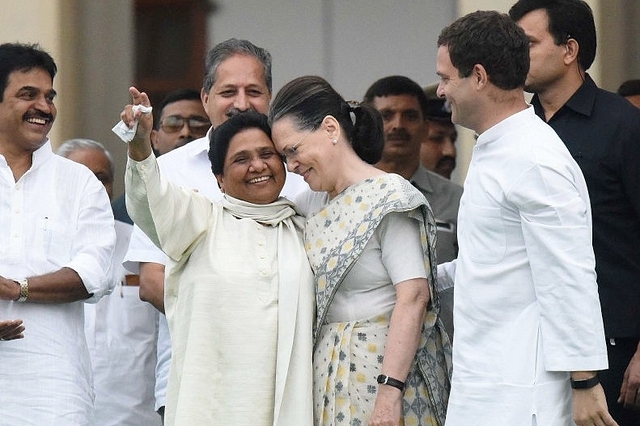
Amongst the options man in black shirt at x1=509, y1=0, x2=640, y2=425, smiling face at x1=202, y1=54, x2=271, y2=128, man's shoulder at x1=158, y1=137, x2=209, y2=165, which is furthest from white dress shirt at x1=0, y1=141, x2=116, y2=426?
man in black shirt at x1=509, y1=0, x2=640, y2=425

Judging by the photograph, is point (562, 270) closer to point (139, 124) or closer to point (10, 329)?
A: point (139, 124)

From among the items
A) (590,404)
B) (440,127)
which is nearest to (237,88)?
(590,404)

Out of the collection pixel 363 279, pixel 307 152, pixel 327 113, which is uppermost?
pixel 327 113

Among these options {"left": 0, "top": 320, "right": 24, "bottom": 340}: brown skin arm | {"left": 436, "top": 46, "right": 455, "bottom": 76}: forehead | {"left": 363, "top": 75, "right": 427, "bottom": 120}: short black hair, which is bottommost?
{"left": 0, "top": 320, "right": 24, "bottom": 340}: brown skin arm

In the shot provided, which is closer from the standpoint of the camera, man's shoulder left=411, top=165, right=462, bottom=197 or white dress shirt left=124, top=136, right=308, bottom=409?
white dress shirt left=124, top=136, right=308, bottom=409

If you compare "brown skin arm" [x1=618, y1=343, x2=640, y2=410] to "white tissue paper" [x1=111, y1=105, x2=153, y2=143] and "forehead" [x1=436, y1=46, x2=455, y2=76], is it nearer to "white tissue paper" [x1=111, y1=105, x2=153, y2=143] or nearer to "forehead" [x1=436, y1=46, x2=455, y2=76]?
"forehead" [x1=436, y1=46, x2=455, y2=76]

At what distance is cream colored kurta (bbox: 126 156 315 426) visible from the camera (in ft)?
12.8

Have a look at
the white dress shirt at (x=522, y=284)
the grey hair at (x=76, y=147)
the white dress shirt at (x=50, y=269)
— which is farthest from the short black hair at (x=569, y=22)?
the grey hair at (x=76, y=147)

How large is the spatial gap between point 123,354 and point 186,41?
2.20 metres

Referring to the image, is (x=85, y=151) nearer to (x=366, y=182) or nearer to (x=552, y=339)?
(x=366, y=182)

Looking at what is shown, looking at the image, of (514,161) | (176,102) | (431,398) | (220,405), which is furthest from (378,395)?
(176,102)

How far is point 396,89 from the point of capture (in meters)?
5.91

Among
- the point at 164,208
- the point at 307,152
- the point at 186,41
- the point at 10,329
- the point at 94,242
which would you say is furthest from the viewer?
the point at 186,41

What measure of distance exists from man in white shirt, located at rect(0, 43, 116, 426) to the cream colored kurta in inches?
22.9
